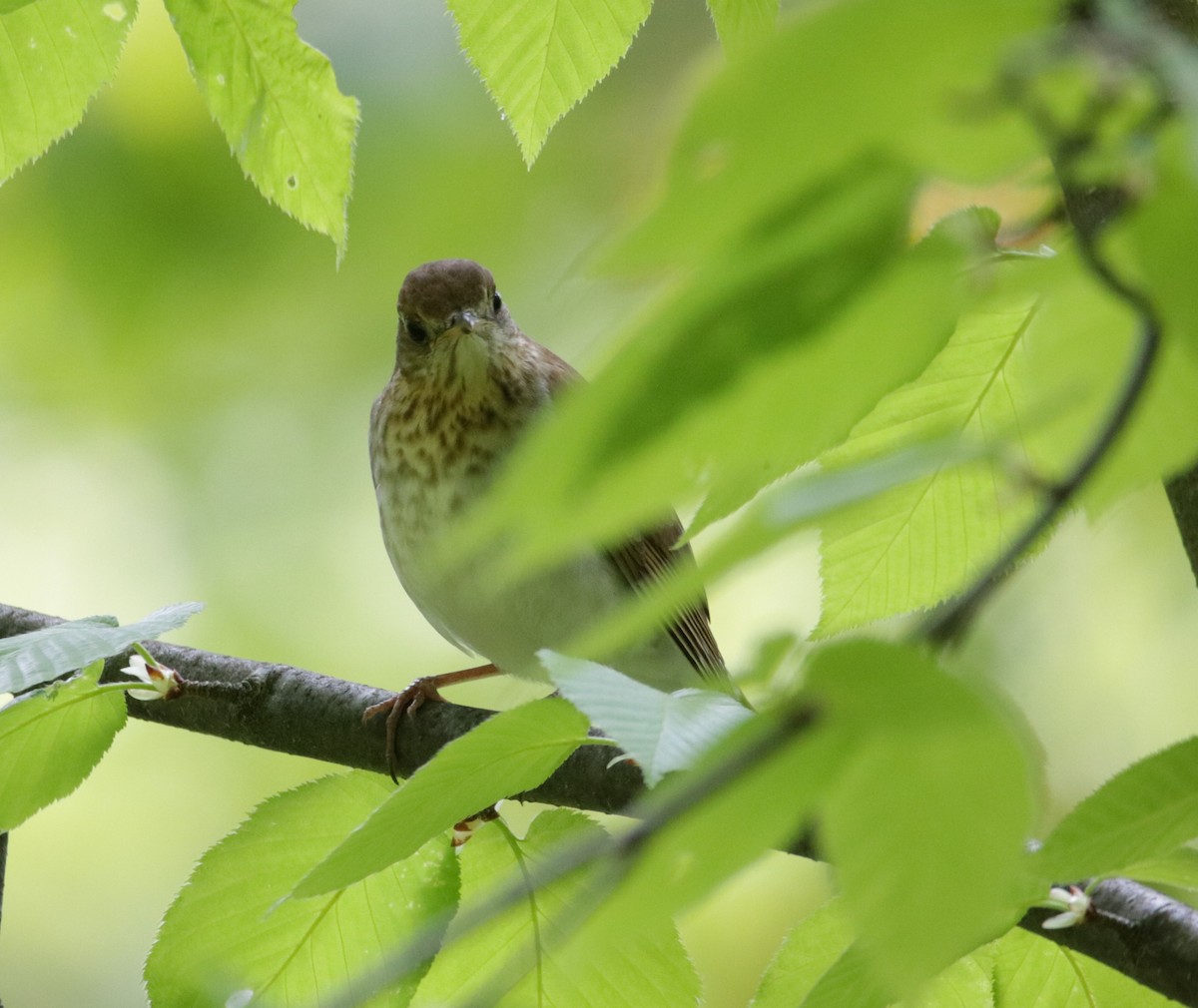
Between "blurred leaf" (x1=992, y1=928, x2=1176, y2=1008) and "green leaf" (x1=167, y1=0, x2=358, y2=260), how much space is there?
0.82 metres

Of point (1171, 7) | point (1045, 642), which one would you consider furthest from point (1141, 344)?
point (1045, 642)

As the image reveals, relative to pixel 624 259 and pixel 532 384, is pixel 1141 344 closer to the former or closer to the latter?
pixel 624 259

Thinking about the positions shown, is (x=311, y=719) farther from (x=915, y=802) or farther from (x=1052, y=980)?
(x=915, y=802)

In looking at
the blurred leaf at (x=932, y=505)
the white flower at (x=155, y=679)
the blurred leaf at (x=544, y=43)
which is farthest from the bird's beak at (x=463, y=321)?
the blurred leaf at (x=932, y=505)

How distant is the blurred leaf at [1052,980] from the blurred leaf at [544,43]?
0.75 metres

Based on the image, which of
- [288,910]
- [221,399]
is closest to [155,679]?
[288,910]

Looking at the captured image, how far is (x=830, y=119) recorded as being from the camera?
0.39 m

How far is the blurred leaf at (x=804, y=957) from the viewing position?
3.70 feet

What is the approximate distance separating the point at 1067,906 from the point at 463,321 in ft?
6.41

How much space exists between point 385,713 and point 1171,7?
3.81ft

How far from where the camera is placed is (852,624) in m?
1.06

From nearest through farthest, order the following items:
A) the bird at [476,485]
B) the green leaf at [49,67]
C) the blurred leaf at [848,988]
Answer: the blurred leaf at [848,988]
the green leaf at [49,67]
the bird at [476,485]

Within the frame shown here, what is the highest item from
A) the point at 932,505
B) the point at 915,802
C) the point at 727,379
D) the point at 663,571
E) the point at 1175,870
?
the point at 727,379

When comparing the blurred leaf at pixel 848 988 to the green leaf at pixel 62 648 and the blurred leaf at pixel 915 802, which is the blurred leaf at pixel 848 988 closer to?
the blurred leaf at pixel 915 802
